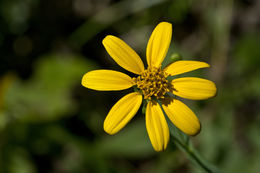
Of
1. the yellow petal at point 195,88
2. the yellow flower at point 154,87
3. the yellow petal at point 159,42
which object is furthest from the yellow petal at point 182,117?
the yellow petal at point 159,42

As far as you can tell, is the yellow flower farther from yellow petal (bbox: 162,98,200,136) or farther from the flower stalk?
the flower stalk

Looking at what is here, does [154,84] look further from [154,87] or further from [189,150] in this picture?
[189,150]

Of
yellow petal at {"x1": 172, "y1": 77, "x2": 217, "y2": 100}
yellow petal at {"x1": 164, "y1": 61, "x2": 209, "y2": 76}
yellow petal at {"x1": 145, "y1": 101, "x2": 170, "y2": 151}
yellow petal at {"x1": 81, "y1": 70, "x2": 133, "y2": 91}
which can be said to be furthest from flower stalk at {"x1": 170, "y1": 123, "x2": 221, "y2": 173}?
yellow petal at {"x1": 81, "y1": 70, "x2": 133, "y2": 91}

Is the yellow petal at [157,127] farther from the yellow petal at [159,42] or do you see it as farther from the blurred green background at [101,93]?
the blurred green background at [101,93]

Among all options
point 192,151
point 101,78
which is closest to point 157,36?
point 101,78

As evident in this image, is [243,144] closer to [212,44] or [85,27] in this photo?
[212,44]

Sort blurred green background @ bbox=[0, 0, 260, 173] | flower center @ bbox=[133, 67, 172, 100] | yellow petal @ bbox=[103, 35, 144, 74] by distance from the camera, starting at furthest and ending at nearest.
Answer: blurred green background @ bbox=[0, 0, 260, 173], flower center @ bbox=[133, 67, 172, 100], yellow petal @ bbox=[103, 35, 144, 74]

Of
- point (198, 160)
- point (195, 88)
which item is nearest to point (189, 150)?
point (198, 160)
